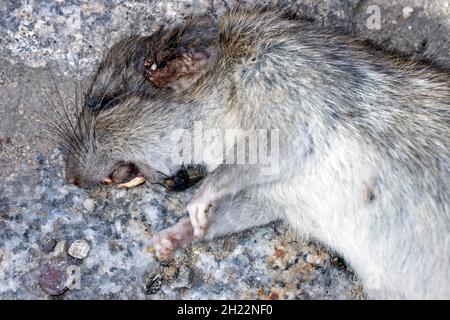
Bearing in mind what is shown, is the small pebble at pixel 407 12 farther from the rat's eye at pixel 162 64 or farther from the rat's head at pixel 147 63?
the rat's eye at pixel 162 64

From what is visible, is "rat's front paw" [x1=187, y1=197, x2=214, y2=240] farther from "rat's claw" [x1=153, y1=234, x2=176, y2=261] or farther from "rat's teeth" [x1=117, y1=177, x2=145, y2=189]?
"rat's teeth" [x1=117, y1=177, x2=145, y2=189]

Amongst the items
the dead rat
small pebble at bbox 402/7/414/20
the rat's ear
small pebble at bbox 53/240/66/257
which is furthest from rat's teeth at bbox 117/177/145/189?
small pebble at bbox 402/7/414/20

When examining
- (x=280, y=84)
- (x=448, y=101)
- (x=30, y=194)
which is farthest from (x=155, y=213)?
(x=448, y=101)

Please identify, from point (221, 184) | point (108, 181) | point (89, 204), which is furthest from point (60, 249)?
point (221, 184)

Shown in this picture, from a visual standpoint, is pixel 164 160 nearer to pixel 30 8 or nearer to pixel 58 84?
pixel 58 84

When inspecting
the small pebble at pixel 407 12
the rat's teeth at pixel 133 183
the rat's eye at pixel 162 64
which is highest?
the small pebble at pixel 407 12

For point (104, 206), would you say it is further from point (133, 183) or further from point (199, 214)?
point (199, 214)

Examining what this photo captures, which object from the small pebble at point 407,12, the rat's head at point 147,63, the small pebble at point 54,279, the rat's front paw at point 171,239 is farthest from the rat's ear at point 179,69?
the small pebble at point 407,12
